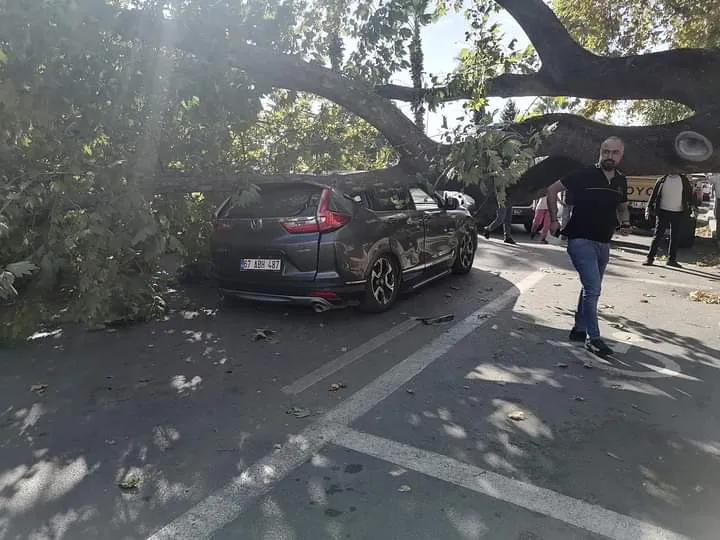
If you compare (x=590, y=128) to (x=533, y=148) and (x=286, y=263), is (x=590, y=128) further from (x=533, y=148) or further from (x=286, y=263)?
(x=286, y=263)

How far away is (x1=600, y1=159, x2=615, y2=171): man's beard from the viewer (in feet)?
16.2

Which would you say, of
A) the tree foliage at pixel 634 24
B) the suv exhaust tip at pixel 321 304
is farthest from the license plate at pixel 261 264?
the tree foliage at pixel 634 24

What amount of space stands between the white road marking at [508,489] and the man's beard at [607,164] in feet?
10.6

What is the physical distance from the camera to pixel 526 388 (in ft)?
14.0

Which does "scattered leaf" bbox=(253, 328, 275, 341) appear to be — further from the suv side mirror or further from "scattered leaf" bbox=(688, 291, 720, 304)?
"scattered leaf" bbox=(688, 291, 720, 304)

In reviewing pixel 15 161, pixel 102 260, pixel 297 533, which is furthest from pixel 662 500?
pixel 15 161

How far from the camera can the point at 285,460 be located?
10.5 ft

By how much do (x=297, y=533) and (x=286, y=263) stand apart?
371 cm

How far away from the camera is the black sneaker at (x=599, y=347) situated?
16.3ft

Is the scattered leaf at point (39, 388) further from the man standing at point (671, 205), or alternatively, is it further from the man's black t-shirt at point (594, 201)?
the man standing at point (671, 205)

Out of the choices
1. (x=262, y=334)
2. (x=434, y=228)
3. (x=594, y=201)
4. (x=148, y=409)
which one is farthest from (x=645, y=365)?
(x=148, y=409)

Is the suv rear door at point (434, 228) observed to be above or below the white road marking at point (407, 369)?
above

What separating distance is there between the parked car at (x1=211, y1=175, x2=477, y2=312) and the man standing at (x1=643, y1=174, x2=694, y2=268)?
5763 mm

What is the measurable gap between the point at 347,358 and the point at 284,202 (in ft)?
6.59
